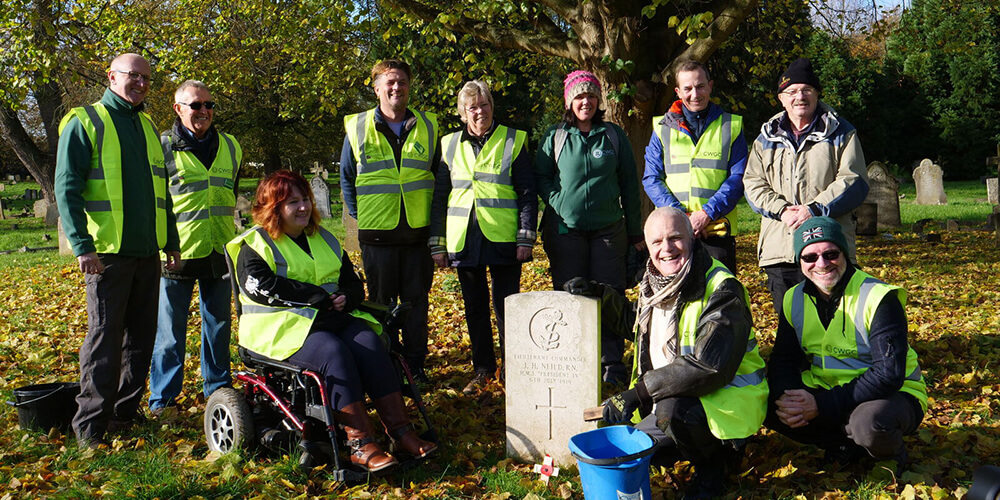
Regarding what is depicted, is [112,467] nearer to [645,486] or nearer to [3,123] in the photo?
[645,486]

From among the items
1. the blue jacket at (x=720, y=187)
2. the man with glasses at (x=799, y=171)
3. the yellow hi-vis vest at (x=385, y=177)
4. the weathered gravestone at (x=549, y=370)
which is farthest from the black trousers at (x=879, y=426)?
the yellow hi-vis vest at (x=385, y=177)

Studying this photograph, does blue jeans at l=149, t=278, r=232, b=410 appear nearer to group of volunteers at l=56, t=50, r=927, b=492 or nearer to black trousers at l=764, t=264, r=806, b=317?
group of volunteers at l=56, t=50, r=927, b=492

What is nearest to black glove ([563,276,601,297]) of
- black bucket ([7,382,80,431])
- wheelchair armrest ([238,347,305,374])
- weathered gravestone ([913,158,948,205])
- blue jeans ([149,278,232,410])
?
wheelchair armrest ([238,347,305,374])

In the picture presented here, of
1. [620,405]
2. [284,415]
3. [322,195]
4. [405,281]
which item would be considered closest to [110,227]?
[284,415]

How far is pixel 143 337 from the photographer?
187 inches

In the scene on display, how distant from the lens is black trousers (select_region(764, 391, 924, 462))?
11.5ft

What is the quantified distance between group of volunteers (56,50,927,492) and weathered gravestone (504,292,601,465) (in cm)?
19

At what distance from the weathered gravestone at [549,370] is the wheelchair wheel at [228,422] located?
143 cm

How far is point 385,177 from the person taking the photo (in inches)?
209

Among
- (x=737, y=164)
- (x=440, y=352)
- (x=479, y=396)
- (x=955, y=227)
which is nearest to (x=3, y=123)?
(x=440, y=352)

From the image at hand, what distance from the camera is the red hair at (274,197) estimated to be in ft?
14.1

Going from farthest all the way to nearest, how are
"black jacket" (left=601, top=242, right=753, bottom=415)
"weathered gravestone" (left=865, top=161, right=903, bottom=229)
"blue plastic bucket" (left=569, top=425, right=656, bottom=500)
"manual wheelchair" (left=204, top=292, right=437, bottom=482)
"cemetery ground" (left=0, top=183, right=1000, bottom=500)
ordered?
"weathered gravestone" (left=865, top=161, right=903, bottom=229)
"manual wheelchair" (left=204, top=292, right=437, bottom=482)
"cemetery ground" (left=0, top=183, right=1000, bottom=500)
"black jacket" (left=601, top=242, right=753, bottom=415)
"blue plastic bucket" (left=569, top=425, right=656, bottom=500)

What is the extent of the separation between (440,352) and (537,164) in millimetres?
2125

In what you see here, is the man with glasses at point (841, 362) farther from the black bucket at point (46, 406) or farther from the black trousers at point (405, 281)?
the black bucket at point (46, 406)
